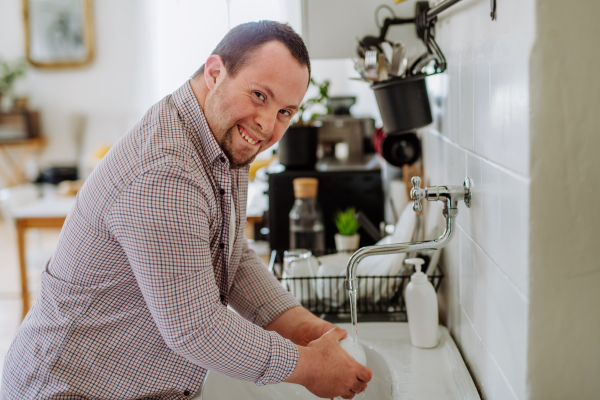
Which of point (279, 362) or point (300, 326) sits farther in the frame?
point (300, 326)

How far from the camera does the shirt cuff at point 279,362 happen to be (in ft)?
2.97

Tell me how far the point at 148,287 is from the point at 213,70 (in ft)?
1.28

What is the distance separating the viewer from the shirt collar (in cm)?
98

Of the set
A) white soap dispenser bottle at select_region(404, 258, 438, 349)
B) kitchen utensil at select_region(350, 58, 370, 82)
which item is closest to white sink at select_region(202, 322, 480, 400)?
white soap dispenser bottle at select_region(404, 258, 438, 349)

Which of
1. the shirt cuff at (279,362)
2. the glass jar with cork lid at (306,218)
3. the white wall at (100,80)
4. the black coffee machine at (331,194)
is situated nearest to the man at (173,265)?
the shirt cuff at (279,362)

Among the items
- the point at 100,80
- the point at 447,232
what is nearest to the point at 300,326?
the point at 447,232

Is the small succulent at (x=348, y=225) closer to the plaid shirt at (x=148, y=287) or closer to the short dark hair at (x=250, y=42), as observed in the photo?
the plaid shirt at (x=148, y=287)

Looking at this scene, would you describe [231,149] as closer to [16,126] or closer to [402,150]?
[402,150]

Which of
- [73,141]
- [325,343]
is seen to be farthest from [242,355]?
[73,141]

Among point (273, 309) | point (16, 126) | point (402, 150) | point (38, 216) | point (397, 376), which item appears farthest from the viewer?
point (16, 126)

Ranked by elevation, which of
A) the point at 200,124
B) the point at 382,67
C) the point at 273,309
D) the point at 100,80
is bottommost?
the point at 273,309

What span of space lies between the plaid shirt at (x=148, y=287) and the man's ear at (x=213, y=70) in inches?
1.8

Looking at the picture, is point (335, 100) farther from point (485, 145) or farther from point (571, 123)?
point (571, 123)

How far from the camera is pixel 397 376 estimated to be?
110 cm
